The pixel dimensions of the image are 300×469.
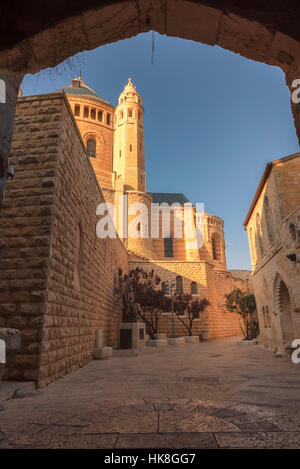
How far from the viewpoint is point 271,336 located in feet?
36.2

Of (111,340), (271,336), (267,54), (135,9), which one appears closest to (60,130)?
(135,9)

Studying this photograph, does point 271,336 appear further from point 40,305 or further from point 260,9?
point 260,9

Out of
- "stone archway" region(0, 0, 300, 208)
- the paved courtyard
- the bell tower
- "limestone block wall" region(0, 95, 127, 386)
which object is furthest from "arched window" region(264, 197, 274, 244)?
the bell tower

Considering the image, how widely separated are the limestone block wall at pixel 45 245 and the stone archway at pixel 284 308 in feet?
20.9

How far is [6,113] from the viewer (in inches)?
84.8

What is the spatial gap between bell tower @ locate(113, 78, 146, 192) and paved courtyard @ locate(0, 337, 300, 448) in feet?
77.3

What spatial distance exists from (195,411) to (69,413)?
1.12m

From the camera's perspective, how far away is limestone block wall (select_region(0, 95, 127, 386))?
14.0 ft

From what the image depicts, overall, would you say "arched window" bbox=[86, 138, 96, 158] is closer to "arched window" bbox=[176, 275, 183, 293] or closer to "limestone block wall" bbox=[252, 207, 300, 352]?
"arched window" bbox=[176, 275, 183, 293]

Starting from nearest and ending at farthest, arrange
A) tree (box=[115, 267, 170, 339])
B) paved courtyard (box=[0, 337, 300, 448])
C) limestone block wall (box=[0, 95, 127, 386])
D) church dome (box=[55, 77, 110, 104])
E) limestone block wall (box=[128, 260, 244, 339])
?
paved courtyard (box=[0, 337, 300, 448]), limestone block wall (box=[0, 95, 127, 386]), tree (box=[115, 267, 170, 339]), limestone block wall (box=[128, 260, 244, 339]), church dome (box=[55, 77, 110, 104])

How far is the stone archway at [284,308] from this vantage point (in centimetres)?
927

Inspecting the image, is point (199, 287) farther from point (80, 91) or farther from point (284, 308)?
point (80, 91)

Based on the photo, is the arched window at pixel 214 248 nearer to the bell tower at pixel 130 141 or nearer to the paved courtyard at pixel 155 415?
the bell tower at pixel 130 141

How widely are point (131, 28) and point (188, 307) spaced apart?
17070mm
